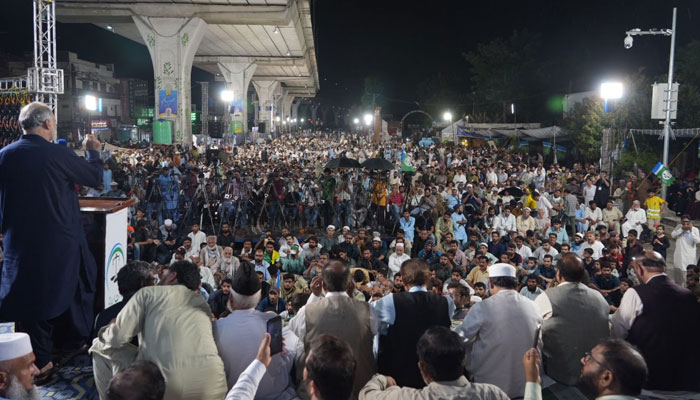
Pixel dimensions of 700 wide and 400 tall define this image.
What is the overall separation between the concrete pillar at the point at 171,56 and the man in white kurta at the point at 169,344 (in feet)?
65.7

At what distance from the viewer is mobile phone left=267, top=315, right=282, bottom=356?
2.96 m

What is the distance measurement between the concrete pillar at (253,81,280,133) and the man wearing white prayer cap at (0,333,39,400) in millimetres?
49680

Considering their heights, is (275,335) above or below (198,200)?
above

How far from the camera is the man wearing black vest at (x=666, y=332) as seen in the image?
3.60m

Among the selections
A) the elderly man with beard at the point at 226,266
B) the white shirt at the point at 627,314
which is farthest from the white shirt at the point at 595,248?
the white shirt at the point at 627,314

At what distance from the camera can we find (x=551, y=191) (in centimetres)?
1477

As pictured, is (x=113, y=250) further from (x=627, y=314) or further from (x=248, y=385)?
(x=627, y=314)

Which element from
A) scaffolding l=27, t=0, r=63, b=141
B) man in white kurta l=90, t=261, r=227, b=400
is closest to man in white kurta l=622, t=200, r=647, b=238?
man in white kurta l=90, t=261, r=227, b=400

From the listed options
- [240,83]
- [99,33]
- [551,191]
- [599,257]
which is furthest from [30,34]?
[599,257]

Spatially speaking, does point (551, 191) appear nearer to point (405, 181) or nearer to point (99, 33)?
point (405, 181)

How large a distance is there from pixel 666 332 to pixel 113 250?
3.92 metres

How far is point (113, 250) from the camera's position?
443 centimetres

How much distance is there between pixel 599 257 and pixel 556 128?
20.3 meters

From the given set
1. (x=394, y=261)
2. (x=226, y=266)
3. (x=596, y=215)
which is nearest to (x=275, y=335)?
(x=226, y=266)
